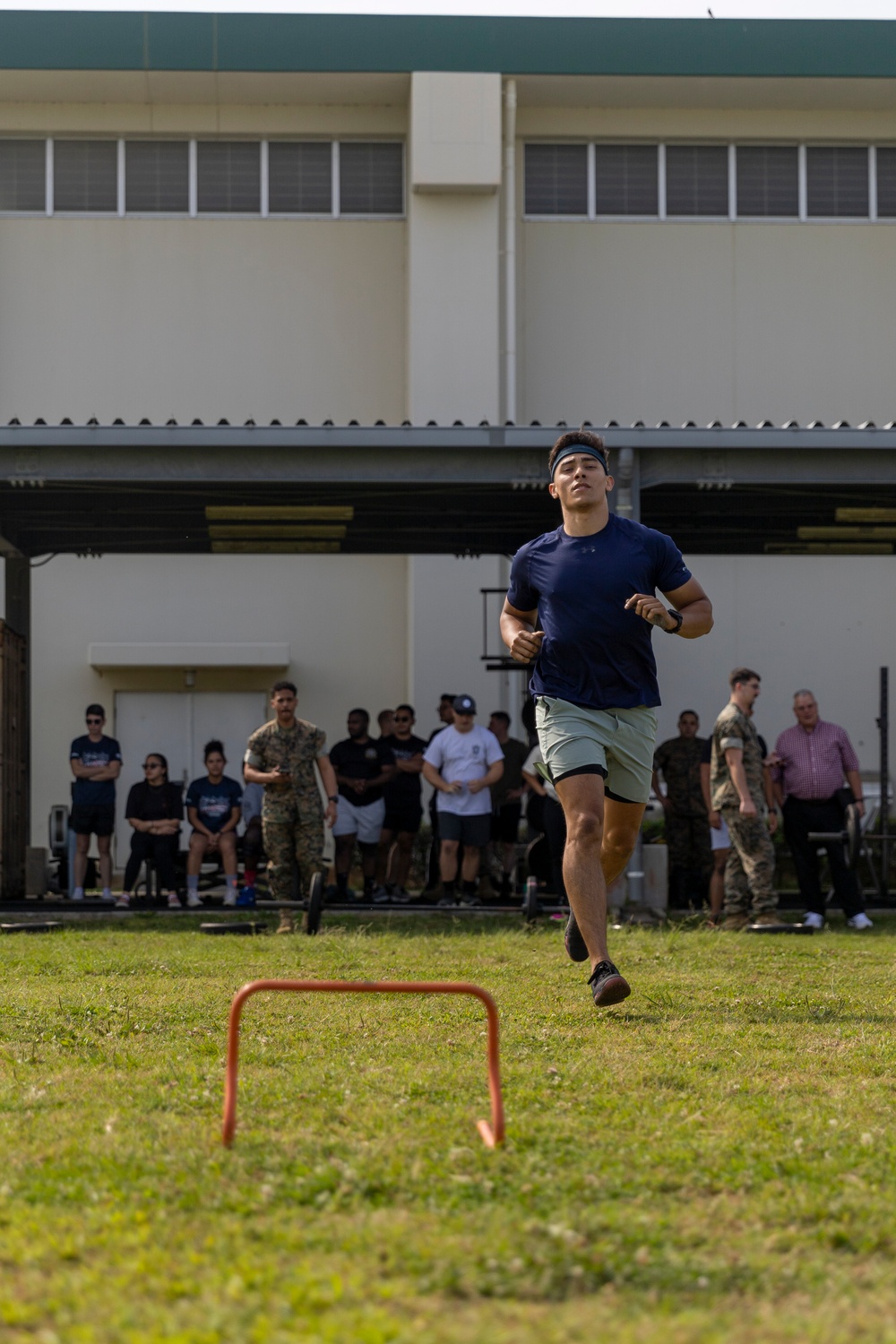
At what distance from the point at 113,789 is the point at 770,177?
13826 millimetres

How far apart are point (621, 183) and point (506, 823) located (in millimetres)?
11356

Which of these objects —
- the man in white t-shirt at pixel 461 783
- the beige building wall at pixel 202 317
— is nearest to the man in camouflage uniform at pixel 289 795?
the man in white t-shirt at pixel 461 783

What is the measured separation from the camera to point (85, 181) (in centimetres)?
2300

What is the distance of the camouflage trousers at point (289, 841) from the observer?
40.6ft

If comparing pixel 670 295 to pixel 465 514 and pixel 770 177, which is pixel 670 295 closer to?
pixel 770 177

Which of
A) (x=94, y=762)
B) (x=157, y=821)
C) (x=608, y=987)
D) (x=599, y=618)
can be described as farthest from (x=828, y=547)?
(x=608, y=987)

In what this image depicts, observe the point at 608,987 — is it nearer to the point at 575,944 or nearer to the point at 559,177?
the point at 575,944

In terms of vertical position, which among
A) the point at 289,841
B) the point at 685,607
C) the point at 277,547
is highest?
the point at 277,547

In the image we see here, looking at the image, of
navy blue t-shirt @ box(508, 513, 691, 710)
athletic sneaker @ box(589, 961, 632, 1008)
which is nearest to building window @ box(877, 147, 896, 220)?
navy blue t-shirt @ box(508, 513, 691, 710)

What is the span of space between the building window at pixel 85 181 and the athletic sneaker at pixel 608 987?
63.0 ft

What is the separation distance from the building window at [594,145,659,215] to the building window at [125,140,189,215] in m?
5.94

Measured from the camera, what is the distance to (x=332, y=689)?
893 inches

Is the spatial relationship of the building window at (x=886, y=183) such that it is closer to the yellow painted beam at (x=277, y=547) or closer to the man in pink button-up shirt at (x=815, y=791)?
the yellow painted beam at (x=277, y=547)

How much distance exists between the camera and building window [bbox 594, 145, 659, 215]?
23.2m
